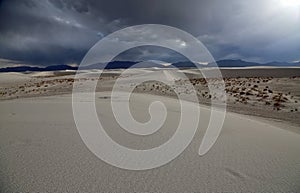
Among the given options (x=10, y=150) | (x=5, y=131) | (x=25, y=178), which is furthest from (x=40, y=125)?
(x=25, y=178)

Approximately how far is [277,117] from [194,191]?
680 cm

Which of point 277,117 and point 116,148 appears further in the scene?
point 277,117

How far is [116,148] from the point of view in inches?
161

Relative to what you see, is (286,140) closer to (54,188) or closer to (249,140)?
(249,140)

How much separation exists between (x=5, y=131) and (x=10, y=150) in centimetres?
149

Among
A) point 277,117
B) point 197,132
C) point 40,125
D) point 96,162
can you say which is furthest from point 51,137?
point 277,117

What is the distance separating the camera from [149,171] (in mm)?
3182

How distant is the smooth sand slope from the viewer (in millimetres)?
2715

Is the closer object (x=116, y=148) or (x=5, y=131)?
(x=116, y=148)

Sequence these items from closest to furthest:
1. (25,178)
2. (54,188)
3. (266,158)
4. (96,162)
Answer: (54,188), (25,178), (96,162), (266,158)

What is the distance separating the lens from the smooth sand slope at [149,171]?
271 centimetres

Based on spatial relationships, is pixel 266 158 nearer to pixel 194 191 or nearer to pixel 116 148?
pixel 194 191

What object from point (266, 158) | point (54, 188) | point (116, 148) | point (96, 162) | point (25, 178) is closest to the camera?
point (54, 188)

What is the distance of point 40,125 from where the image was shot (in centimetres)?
561
